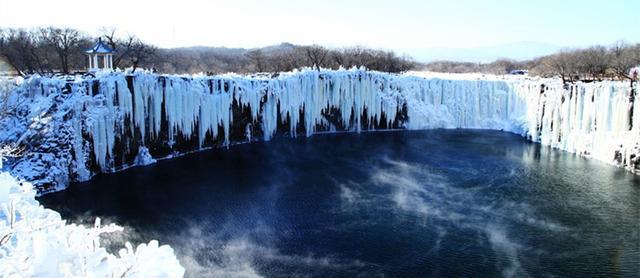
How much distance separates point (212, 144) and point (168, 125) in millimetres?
3293

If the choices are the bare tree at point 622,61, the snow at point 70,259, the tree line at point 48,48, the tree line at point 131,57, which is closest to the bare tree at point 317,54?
the tree line at point 131,57

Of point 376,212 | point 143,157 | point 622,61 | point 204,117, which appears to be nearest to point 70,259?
point 376,212

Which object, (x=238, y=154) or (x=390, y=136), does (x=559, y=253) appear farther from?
(x=390, y=136)

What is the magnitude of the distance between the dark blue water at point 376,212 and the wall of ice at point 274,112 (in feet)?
4.18

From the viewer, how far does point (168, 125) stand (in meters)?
21.6

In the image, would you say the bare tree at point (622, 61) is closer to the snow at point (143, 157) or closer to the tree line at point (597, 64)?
the tree line at point (597, 64)

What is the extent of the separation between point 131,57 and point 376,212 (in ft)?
103

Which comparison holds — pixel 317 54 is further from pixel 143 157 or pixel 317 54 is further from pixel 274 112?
pixel 143 157

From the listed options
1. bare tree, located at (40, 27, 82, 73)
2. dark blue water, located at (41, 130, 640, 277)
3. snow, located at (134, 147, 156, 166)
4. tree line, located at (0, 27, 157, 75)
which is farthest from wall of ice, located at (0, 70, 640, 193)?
bare tree, located at (40, 27, 82, 73)

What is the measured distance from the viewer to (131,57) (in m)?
39.5

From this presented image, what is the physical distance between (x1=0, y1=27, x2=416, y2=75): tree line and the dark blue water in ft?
39.4

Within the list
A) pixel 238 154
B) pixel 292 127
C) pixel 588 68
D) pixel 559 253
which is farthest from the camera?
pixel 588 68

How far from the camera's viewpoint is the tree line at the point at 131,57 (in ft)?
115


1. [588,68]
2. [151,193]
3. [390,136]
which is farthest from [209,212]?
[588,68]
